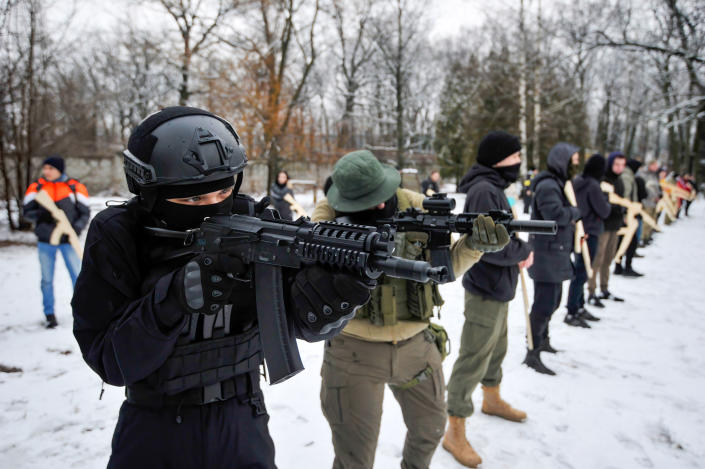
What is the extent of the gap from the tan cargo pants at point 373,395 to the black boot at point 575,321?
169 inches

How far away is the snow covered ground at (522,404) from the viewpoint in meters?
3.13

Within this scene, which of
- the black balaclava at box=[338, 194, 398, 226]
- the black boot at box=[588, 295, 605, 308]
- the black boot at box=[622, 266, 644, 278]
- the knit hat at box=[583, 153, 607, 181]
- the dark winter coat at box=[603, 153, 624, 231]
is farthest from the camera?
the black boot at box=[622, 266, 644, 278]

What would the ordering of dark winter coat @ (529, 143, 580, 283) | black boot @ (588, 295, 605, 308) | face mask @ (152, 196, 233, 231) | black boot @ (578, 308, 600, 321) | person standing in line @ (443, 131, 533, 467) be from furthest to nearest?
black boot @ (588, 295, 605, 308), black boot @ (578, 308, 600, 321), dark winter coat @ (529, 143, 580, 283), person standing in line @ (443, 131, 533, 467), face mask @ (152, 196, 233, 231)

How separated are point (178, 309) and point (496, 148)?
2.74 metres

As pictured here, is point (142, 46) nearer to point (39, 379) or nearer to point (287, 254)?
point (39, 379)

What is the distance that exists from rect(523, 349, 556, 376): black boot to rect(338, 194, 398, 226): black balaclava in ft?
9.41

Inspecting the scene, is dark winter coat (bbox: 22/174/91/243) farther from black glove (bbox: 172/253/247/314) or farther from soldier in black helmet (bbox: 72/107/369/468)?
black glove (bbox: 172/253/247/314)

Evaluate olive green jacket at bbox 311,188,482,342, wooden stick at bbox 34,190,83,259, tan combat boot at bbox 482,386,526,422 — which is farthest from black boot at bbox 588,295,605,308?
wooden stick at bbox 34,190,83,259

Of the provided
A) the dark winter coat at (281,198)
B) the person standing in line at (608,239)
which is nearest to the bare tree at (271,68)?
the dark winter coat at (281,198)

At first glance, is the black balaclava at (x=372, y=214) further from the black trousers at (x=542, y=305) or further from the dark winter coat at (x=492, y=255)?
the black trousers at (x=542, y=305)

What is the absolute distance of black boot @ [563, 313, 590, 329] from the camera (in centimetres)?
578

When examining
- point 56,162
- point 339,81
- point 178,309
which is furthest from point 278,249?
point 339,81

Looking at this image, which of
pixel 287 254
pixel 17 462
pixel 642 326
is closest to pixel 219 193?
pixel 287 254

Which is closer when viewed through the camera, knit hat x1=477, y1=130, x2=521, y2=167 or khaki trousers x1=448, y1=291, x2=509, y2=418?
khaki trousers x1=448, y1=291, x2=509, y2=418
